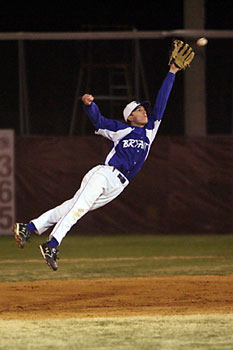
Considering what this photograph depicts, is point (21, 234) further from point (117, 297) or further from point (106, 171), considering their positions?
point (117, 297)

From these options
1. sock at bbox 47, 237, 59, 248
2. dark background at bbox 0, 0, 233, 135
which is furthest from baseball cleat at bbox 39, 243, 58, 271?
dark background at bbox 0, 0, 233, 135

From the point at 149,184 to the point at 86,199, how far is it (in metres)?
6.95

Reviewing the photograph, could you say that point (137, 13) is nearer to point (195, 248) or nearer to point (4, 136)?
point (4, 136)

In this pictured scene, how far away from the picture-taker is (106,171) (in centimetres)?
736

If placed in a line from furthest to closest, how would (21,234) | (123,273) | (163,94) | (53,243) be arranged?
(123,273) → (163,94) → (21,234) → (53,243)

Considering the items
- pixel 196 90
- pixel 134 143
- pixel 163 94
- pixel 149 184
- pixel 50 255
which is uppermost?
pixel 196 90

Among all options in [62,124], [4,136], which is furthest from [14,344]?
[62,124]

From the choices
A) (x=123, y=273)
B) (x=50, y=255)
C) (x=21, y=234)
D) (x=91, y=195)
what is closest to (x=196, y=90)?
(x=123, y=273)

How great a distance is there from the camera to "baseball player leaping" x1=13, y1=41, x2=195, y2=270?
7.18m

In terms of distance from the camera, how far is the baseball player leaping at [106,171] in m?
7.18

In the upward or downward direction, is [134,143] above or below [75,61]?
below

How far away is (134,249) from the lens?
12.5m

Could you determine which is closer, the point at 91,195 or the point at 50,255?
the point at 50,255

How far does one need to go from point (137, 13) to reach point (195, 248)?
39.3 ft
